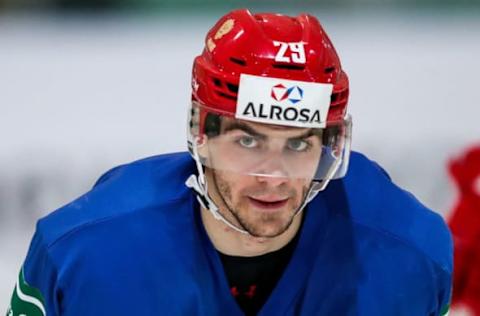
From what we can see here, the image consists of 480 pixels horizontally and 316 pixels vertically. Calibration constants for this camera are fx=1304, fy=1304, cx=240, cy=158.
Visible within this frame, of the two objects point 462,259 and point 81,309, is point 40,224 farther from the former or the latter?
point 462,259

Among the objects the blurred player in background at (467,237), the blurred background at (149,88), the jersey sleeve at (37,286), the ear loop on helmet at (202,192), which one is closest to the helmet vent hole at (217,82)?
the ear loop on helmet at (202,192)

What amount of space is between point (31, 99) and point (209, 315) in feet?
4.51

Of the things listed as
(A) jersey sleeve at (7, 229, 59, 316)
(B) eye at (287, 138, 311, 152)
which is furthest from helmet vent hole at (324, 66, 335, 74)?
(A) jersey sleeve at (7, 229, 59, 316)

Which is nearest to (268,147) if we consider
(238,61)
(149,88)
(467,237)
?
(238,61)

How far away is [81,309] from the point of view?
2.01m

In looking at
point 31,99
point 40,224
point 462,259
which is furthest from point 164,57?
point 40,224

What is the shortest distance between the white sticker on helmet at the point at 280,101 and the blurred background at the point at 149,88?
1.24 metres

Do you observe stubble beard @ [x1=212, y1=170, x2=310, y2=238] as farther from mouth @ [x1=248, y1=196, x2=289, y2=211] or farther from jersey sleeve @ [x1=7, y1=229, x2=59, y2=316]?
jersey sleeve @ [x1=7, y1=229, x2=59, y2=316]

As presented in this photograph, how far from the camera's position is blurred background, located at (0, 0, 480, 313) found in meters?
3.17

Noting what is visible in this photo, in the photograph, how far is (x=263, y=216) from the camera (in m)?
1.95

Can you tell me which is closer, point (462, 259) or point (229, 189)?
point (229, 189)

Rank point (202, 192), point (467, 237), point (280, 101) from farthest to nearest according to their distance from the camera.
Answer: point (467, 237)
point (202, 192)
point (280, 101)

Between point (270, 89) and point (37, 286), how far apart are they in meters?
0.51

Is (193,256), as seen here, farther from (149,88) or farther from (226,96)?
(149,88)
